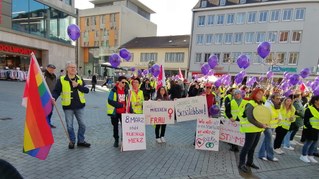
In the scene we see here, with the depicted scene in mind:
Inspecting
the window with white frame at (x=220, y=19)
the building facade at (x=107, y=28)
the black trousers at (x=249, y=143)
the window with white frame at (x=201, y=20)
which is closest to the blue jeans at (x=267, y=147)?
the black trousers at (x=249, y=143)

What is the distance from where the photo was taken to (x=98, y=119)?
29.4 feet

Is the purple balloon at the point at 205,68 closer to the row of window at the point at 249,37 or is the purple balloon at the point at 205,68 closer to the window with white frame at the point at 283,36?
the row of window at the point at 249,37

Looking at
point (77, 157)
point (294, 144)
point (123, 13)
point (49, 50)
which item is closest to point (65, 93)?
point (77, 157)

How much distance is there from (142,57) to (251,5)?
945 inches

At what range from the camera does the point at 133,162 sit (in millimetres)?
4914

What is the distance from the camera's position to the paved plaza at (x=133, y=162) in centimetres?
431

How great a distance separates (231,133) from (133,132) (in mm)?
2614

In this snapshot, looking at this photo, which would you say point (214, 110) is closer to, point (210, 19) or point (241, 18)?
point (241, 18)

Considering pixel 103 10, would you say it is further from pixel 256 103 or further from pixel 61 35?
pixel 256 103

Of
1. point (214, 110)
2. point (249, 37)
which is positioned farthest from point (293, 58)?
point (214, 110)

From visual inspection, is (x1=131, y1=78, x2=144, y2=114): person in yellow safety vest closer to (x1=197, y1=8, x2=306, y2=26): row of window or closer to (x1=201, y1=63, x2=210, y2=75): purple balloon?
(x1=201, y1=63, x2=210, y2=75): purple balloon

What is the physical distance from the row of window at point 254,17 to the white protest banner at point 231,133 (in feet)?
121

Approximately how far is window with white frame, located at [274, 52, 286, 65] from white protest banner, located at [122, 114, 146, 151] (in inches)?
1444

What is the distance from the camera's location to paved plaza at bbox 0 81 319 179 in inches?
170
